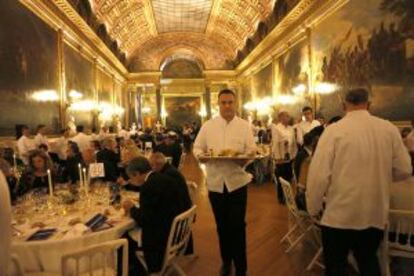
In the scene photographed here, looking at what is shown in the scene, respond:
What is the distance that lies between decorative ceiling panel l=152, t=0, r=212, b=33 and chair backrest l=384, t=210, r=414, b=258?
19034 mm

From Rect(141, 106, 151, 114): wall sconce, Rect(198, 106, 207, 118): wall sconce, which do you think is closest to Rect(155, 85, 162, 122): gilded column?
Rect(141, 106, 151, 114): wall sconce

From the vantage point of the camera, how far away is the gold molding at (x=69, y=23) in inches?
425

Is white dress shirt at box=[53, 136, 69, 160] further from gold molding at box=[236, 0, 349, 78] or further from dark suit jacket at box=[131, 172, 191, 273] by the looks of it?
gold molding at box=[236, 0, 349, 78]

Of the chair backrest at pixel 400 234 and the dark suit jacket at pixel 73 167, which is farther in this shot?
the dark suit jacket at pixel 73 167

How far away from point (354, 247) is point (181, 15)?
2247 cm

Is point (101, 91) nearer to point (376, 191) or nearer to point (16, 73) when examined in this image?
point (16, 73)

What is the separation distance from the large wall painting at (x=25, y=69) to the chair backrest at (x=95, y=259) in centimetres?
620

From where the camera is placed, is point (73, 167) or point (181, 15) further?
point (181, 15)

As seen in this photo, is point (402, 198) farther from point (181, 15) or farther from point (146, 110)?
point (146, 110)

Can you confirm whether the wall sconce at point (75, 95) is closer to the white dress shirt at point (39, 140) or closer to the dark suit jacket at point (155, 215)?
the white dress shirt at point (39, 140)

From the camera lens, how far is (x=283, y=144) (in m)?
8.16

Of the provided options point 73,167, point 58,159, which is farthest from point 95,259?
point 58,159

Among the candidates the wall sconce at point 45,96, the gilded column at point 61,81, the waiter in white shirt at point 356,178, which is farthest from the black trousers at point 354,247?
the gilded column at point 61,81

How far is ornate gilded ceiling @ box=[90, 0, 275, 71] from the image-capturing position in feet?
62.8
